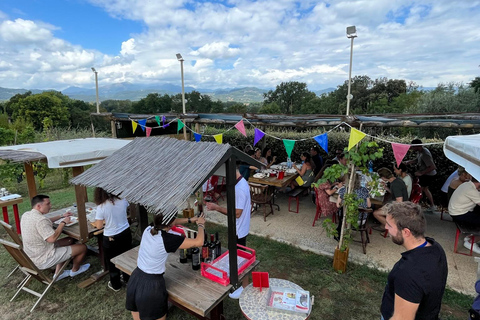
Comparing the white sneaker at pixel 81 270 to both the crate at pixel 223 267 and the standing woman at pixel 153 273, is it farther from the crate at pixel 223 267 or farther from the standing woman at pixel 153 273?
the crate at pixel 223 267

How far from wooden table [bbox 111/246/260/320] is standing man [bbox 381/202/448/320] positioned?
1.51 m

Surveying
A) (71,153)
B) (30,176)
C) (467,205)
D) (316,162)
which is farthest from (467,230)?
(30,176)

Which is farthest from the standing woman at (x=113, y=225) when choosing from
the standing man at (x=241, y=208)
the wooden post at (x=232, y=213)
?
the wooden post at (x=232, y=213)

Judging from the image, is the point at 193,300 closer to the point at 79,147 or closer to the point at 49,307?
the point at 49,307

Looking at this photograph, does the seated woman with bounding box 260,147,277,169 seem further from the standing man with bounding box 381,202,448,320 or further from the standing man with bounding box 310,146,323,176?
the standing man with bounding box 381,202,448,320

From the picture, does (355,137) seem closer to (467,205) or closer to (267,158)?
(467,205)

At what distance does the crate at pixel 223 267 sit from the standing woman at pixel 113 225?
65.4 inches

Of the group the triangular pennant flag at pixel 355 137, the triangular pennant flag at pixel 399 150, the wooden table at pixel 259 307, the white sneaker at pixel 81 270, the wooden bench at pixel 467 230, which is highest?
the triangular pennant flag at pixel 355 137

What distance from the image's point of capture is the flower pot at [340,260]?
4.21 meters

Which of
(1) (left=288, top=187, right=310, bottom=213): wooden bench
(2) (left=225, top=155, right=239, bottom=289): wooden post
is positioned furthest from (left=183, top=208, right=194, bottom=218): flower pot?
(2) (left=225, top=155, right=239, bottom=289): wooden post

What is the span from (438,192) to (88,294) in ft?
27.9

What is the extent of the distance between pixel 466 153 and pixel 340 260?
2418mm

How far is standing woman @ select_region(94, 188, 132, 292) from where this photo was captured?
372cm

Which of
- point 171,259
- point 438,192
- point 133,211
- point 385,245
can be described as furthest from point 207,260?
point 438,192
